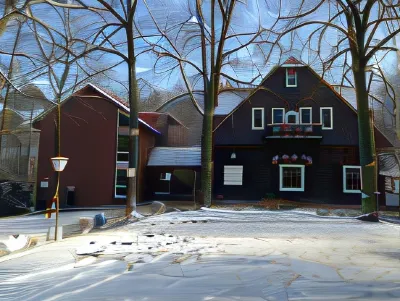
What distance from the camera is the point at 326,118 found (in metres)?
7.05

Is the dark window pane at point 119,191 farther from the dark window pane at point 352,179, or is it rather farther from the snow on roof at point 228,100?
the dark window pane at point 352,179

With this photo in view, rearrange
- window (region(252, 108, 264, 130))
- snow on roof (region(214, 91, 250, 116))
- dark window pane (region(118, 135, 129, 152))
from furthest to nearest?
dark window pane (region(118, 135, 129, 152)) → window (region(252, 108, 264, 130)) → snow on roof (region(214, 91, 250, 116))

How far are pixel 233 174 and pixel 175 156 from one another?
1.66 metres

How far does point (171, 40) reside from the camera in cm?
623

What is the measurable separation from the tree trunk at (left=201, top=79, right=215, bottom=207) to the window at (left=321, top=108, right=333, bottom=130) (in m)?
2.43

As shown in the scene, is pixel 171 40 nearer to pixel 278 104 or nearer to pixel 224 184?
pixel 278 104

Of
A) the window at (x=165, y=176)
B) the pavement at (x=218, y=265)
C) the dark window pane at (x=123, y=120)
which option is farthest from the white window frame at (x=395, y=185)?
the dark window pane at (x=123, y=120)

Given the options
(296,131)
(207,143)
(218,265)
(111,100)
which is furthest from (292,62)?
(111,100)

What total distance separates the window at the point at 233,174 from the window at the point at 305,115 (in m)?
1.77

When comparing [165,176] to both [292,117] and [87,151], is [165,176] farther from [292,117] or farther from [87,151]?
[292,117]

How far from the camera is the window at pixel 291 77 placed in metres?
5.76

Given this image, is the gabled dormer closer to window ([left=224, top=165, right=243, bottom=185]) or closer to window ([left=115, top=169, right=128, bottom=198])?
window ([left=224, top=165, right=243, bottom=185])

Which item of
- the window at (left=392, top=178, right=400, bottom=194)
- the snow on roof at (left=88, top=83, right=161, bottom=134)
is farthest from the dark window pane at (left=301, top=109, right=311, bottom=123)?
the snow on roof at (left=88, top=83, right=161, bottom=134)

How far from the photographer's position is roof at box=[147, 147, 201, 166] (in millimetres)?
6570
